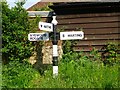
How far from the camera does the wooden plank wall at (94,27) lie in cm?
1184

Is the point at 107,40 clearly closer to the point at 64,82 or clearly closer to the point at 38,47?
the point at 38,47

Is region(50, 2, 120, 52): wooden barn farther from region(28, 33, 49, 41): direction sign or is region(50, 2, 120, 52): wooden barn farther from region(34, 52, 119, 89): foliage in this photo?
region(28, 33, 49, 41): direction sign

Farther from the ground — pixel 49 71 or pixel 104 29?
pixel 104 29

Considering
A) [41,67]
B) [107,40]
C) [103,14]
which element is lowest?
[41,67]

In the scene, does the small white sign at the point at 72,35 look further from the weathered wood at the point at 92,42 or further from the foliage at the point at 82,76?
the weathered wood at the point at 92,42

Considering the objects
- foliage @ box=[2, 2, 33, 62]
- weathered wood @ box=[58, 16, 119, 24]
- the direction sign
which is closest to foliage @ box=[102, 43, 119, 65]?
weathered wood @ box=[58, 16, 119, 24]

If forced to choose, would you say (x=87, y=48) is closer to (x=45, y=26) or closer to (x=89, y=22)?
(x=89, y=22)

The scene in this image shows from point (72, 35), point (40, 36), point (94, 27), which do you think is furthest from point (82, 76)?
point (94, 27)

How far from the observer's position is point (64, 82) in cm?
912

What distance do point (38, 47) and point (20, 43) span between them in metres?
0.67

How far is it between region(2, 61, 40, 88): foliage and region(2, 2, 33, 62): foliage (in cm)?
63

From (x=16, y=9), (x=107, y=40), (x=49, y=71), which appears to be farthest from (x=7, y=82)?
(x=107, y=40)

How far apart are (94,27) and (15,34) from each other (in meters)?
2.74

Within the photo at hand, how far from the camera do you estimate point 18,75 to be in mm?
9641
